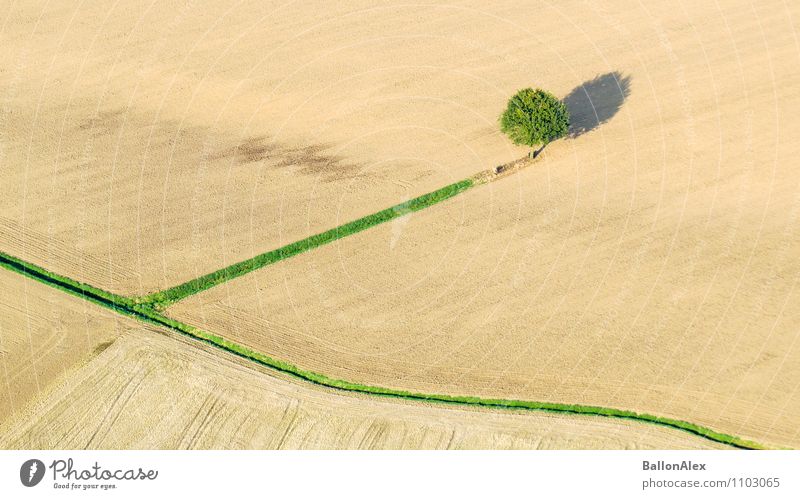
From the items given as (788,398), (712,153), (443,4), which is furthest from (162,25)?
(788,398)

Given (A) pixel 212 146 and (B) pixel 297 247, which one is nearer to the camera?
(B) pixel 297 247

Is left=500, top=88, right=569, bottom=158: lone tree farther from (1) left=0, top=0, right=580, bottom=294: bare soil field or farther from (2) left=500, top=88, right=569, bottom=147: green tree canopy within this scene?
(1) left=0, top=0, right=580, bottom=294: bare soil field

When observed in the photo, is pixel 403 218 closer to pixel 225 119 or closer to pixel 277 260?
pixel 277 260

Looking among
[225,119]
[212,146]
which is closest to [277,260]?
[212,146]

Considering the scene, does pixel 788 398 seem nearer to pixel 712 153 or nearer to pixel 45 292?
pixel 712 153

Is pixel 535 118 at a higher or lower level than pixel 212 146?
higher
